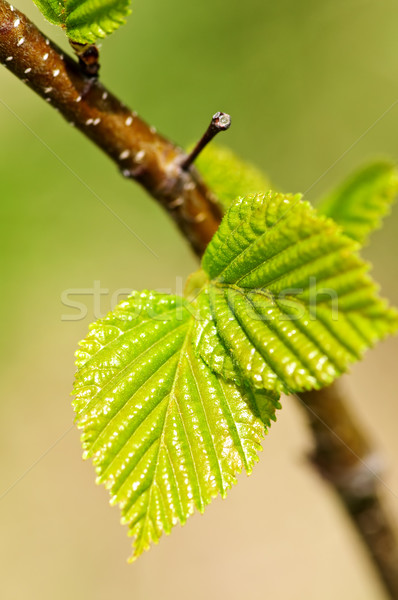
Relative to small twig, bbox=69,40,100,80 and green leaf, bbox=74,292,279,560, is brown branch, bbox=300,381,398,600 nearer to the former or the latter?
green leaf, bbox=74,292,279,560

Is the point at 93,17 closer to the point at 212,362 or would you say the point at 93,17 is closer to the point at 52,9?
the point at 52,9

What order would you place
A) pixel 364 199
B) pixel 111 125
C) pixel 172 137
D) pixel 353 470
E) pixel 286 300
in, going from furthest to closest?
pixel 172 137 → pixel 353 470 → pixel 364 199 → pixel 111 125 → pixel 286 300

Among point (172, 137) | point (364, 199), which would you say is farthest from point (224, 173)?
point (172, 137)

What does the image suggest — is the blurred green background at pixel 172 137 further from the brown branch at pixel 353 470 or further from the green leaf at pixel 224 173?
the green leaf at pixel 224 173

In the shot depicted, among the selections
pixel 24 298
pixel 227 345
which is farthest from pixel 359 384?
pixel 227 345

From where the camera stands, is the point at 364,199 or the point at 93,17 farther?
the point at 364,199

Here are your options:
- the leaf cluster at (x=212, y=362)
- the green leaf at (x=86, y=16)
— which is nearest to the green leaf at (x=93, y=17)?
the green leaf at (x=86, y=16)

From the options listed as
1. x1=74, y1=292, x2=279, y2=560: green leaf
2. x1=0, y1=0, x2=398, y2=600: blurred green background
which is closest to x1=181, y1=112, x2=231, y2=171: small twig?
x1=74, y1=292, x2=279, y2=560: green leaf
